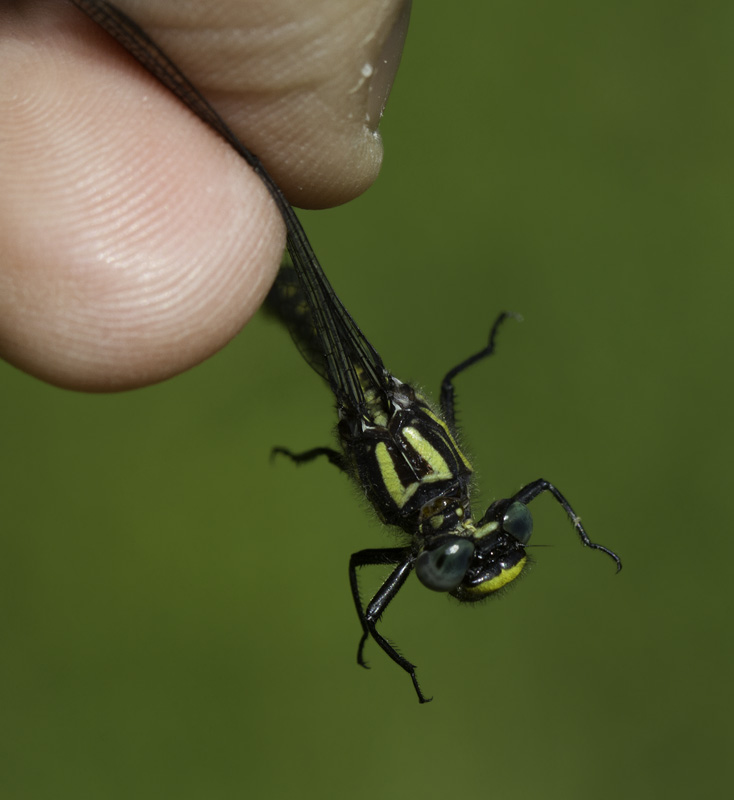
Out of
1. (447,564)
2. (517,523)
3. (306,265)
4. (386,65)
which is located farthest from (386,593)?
(386,65)

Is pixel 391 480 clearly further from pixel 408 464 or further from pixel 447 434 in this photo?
pixel 447 434

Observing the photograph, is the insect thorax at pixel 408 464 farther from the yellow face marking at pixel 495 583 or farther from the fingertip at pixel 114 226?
the fingertip at pixel 114 226

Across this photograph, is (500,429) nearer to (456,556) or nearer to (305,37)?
(456,556)

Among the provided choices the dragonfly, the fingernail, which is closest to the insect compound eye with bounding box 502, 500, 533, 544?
the dragonfly

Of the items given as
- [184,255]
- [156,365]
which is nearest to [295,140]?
[184,255]

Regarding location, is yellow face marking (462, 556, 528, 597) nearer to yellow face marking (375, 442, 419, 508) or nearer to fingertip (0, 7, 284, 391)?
yellow face marking (375, 442, 419, 508)

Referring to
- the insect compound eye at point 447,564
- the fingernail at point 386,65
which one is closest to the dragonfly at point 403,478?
the insect compound eye at point 447,564
